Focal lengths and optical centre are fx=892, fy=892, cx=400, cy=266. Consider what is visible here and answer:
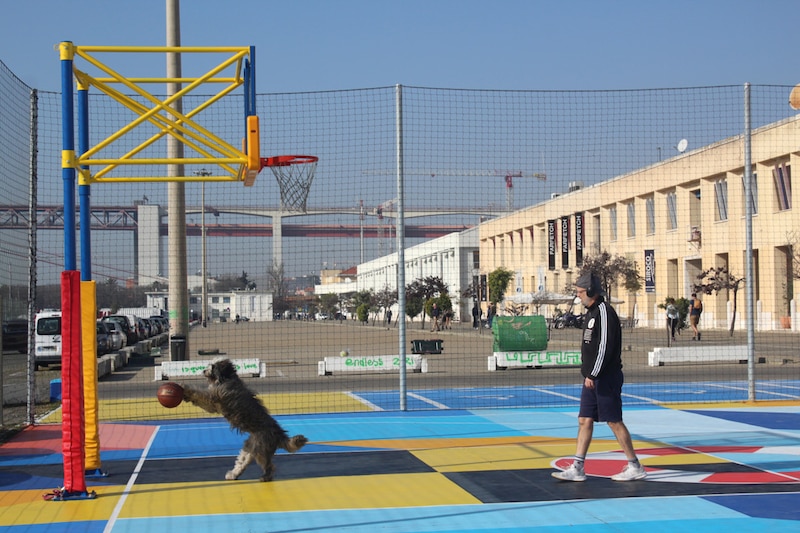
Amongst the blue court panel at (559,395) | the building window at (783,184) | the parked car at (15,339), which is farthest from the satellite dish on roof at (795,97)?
the parked car at (15,339)

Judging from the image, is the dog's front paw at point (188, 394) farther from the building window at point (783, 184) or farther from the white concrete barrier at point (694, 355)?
the building window at point (783, 184)

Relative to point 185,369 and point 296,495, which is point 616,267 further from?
point 296,495

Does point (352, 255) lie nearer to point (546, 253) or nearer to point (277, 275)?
point (277, 275)

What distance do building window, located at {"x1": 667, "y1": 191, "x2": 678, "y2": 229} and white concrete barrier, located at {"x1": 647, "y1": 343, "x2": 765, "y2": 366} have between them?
3.25m

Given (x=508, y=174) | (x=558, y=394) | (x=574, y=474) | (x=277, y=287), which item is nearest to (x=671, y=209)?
(x=558, y=394)

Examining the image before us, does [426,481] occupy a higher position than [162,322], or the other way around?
[426,481]

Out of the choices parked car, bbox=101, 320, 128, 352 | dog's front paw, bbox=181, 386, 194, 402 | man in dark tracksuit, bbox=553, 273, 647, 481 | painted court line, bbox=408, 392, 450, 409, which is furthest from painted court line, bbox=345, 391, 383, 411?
parked car, bbox=101, 320, 128, 352

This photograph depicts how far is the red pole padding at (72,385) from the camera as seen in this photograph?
306 inches

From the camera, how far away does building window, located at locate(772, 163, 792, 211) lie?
33125 mm

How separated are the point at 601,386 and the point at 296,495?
290 centimetres

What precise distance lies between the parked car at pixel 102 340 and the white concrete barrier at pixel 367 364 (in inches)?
502

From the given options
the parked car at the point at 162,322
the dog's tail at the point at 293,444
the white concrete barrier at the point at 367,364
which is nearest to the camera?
the dog's tail at the point at 293,444

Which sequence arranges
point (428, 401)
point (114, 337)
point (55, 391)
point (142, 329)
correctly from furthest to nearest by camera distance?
1. point (142, 329)
2. point (114, 337)
3. point (55, 391)
4. point (428, 401)

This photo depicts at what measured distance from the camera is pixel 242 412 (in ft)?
27.4
